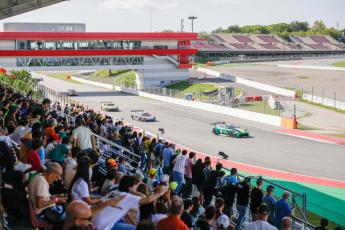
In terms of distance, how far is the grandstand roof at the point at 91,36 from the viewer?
66938 millimetres

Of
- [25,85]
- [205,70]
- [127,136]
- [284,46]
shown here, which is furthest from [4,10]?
[284,46]

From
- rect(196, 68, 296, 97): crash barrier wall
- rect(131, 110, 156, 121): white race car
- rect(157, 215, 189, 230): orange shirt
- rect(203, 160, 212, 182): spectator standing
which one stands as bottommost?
rect(131, 110, 156, 121): white race car

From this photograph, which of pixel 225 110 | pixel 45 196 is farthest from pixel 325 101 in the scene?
pixel 45 196

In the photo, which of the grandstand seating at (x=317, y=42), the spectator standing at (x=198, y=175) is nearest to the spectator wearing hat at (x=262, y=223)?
the spectator standing at (x=198, y=175)

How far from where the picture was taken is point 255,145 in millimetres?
34688

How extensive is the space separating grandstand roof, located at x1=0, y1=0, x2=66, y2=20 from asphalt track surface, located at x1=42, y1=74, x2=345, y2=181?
1363cm

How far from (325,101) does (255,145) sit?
813 inches

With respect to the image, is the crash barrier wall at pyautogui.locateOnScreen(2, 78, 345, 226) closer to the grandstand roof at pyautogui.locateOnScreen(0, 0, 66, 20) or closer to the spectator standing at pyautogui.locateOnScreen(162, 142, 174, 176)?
the spectator standing at pyautogui.locateOnScreen(162, 142, 174, 176)

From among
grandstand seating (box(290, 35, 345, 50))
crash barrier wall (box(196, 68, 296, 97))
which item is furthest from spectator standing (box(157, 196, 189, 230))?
grandstand seating (box(290, 35, 345, 50))

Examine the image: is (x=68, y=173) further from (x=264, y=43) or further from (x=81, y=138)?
(x=264, y=43)

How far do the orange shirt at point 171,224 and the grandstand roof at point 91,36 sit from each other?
211 ft

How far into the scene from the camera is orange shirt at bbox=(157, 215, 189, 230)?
6090mm

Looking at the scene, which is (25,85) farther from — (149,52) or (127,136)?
(127,136)

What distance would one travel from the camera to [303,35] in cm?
16275
